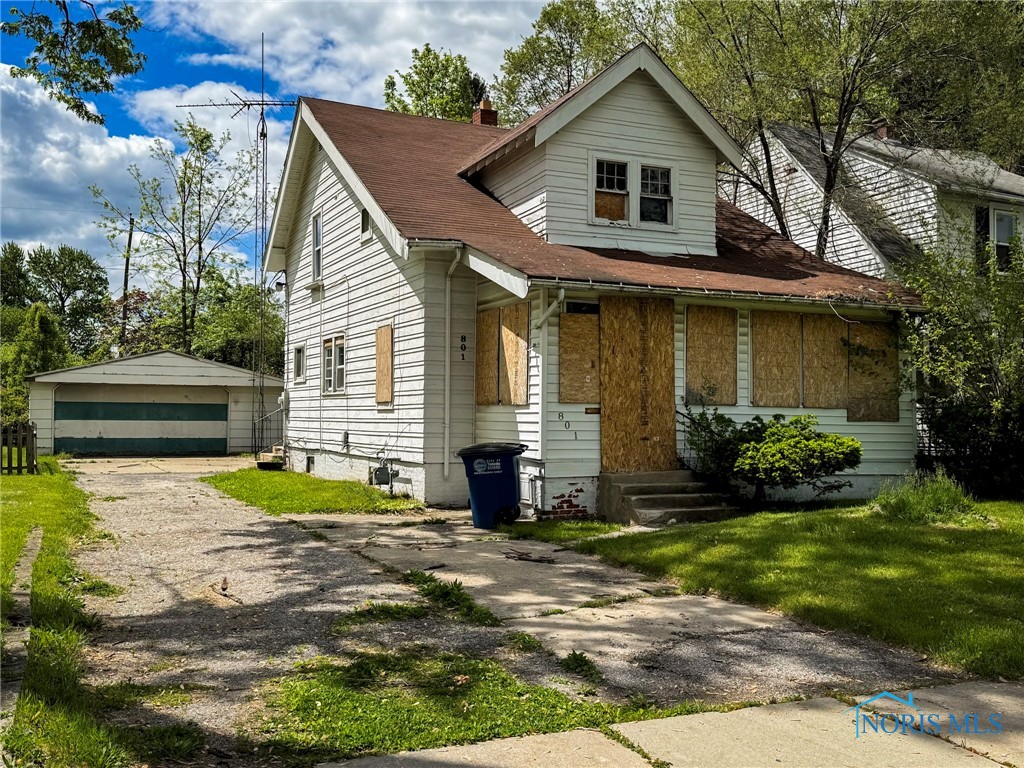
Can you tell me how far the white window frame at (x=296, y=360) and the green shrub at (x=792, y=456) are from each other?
1195 cm

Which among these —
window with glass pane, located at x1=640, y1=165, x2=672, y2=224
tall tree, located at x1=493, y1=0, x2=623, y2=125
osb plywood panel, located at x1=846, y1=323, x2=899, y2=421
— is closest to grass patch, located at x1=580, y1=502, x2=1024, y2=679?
osb plywood panel, located at x1=846, y1=323, x2=899, y2=421

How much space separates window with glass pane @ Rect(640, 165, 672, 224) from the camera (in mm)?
15172

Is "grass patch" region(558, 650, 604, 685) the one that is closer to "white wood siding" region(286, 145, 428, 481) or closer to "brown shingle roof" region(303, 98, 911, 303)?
"brown shingle roof" region(303, 98, 911, 303)

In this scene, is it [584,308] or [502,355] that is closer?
[584,308]

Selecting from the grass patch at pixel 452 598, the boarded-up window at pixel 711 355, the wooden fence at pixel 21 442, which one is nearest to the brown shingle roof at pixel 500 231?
the boarded-up window at pixel 711 355

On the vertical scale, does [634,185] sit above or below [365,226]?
above

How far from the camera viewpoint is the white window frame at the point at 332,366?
60.4ft

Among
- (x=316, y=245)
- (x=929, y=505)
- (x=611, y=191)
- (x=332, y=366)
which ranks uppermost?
(x=316, y=245)

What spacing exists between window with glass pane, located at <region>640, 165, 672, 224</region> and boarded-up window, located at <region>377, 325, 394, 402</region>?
4.98 meters

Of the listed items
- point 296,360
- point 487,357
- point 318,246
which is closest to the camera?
point 487,357

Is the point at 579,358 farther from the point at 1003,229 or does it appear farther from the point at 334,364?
the point at 1003,229

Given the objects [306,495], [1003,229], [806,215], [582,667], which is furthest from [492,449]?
[1003,229]

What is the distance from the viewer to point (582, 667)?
539cm

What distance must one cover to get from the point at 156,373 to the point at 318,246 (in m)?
10.4
